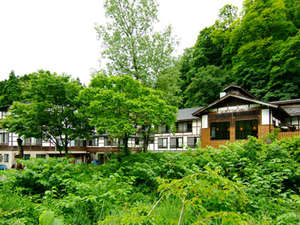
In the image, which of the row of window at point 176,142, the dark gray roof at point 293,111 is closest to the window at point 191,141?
the row of window at point 176,142

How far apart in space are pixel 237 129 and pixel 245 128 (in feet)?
2.34

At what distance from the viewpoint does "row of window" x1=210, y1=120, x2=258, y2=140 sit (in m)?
20.2

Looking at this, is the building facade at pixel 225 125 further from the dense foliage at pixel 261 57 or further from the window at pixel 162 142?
the dense foliage at pixel 261 57

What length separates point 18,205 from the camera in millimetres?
4934

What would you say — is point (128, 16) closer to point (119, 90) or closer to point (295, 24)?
point (119, 90)

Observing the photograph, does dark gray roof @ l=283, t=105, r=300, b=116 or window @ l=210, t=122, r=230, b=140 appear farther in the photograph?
window @ l=210, t=122, r=230, b=140

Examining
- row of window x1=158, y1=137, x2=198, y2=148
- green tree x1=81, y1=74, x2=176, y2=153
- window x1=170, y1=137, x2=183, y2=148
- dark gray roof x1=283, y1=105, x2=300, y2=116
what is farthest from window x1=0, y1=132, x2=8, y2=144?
dark gray roof x1=283, y1=105, x2=300, y2=116

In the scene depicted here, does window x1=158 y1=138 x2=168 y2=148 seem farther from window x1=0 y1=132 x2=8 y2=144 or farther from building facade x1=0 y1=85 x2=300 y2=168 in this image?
window x1=0 y1=132 x2=8 y2=144

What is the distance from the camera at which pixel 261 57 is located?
105ft

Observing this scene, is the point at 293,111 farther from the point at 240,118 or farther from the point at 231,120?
the point at 231,120

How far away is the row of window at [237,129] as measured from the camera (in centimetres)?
2022

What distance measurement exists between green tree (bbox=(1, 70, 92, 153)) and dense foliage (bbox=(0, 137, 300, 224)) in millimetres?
→ 4432

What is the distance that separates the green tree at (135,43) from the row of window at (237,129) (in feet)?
30.5

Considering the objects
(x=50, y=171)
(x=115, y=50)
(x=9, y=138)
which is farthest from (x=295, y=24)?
(x=9, y=138)
